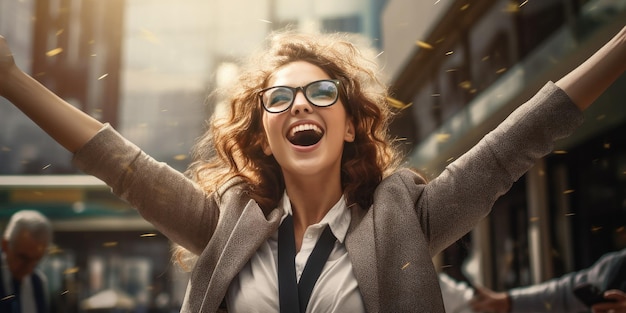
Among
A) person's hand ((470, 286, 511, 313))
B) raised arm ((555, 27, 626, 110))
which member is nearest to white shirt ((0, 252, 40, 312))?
person's hand ((470, 286, 511, 313))

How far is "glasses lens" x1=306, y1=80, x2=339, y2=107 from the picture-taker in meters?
1.42

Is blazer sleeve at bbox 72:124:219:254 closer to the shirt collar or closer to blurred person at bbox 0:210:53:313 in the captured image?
the shirt collar

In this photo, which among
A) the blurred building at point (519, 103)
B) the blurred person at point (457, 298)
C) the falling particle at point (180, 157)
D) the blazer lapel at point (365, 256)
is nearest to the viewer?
the blazer lapel at point (365, 256)

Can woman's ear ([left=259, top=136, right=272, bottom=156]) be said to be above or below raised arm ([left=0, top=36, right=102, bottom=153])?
below

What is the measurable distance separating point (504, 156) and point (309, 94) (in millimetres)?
445

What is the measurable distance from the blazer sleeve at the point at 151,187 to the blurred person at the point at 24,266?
2.38m

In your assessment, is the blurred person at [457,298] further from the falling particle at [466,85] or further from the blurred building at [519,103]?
the falling particle at [466,85]

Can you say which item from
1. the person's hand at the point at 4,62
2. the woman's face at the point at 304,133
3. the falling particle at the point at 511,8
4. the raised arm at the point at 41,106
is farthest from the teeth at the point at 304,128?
the falling particle at the point at 511,8

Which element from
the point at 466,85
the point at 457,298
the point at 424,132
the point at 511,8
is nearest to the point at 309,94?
the point at 457,298

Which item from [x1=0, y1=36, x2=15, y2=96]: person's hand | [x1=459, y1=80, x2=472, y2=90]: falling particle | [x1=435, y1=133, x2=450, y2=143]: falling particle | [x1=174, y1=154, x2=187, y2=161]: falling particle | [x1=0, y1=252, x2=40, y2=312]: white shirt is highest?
[x1=0, y1=36, x2=15, y2=96]: person's hand

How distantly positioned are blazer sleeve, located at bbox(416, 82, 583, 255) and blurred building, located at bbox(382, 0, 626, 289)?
3299mm

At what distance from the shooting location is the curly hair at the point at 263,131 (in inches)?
60.6

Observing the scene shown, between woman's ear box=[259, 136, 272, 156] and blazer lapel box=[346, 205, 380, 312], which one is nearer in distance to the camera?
blazer lapel box=[346, 205, 380, 312]

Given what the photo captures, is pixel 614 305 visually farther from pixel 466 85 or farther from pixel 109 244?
pixel 109 244
